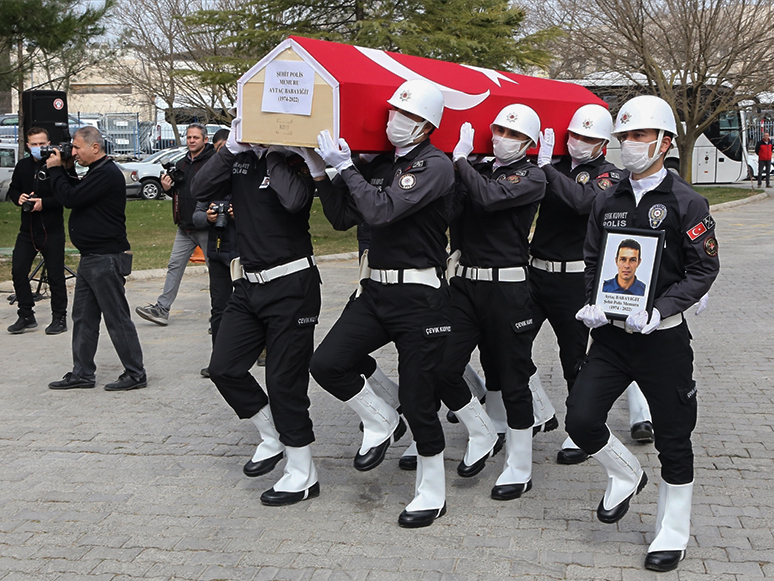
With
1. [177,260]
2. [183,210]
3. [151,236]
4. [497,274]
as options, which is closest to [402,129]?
[497,274]

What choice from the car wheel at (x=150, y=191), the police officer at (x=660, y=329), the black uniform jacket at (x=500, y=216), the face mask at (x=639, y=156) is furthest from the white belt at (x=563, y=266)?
the car wheel at (x=150, y=191)

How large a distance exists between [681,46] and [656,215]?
2248cm

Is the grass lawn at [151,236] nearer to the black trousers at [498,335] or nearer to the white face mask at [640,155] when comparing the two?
the black trousers at [498,335]

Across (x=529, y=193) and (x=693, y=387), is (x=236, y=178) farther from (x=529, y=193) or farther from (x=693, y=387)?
(x=693, y=387)

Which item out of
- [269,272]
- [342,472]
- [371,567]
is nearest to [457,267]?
[269,272]

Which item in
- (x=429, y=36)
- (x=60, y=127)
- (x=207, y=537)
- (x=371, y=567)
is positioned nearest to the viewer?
(x=371, y=567)

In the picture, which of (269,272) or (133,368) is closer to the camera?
(269,272)

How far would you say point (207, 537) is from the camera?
443cm

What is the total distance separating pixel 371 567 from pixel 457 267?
1.78m

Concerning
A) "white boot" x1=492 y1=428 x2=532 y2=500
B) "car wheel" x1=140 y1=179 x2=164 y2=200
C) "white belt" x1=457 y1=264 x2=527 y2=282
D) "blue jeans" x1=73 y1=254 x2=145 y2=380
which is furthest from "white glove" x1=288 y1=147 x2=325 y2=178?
"car wheel" x1=140 y1=179 x2=164 y2=200

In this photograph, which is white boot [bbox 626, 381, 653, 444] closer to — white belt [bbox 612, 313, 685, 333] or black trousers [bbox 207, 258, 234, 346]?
white belt [bbox 612, 313, 685, 333]

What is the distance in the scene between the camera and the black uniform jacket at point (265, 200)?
4.69 m

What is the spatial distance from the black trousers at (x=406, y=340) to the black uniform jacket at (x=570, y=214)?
958mm

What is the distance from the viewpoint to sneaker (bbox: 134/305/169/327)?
979 centimetres
